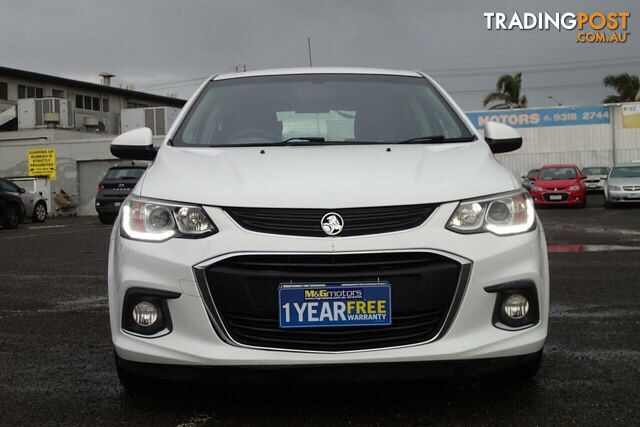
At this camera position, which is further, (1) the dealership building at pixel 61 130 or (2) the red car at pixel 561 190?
(1) the dealership building at pixel 61 130

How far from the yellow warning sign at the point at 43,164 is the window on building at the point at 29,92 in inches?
503

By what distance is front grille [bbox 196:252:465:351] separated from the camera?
9.97 feet

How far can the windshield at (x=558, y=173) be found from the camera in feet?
82.0

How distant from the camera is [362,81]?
4.77 m

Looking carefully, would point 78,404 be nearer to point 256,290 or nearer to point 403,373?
point 256,290

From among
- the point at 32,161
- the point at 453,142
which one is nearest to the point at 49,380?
the point at 453,142

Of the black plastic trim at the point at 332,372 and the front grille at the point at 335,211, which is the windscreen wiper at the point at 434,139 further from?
the black plastic trim at the point at 332,372

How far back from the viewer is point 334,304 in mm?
3049

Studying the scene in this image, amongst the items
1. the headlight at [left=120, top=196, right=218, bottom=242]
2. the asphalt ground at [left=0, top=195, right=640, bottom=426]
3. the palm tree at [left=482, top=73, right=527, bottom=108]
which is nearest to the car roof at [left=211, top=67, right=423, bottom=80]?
the headlight at [left=120, top=196, right=218, bottom=242]

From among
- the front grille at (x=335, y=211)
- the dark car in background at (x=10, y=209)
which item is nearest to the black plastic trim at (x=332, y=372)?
the front grille at (x=335, y=211)

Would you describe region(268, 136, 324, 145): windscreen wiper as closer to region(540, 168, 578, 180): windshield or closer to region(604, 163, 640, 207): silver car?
region(604, 163, 640, 207): silver car

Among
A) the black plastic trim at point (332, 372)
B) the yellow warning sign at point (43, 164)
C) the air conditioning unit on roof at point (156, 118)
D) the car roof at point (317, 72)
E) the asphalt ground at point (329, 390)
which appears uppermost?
the air conditioning unit on roof at point (156, 118)

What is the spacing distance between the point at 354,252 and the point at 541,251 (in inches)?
34.2

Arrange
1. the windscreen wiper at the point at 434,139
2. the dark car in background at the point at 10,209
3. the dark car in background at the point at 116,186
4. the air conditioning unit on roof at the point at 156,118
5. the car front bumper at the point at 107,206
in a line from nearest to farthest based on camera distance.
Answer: the windscreen wiper at the point at 434,139 < the dark car in background at the point at 10,209 < the dark car in background at the point at 116,186 < the car front bumper at the point at 107,206 < the air conditioning unit on roof at the point at 156,118
